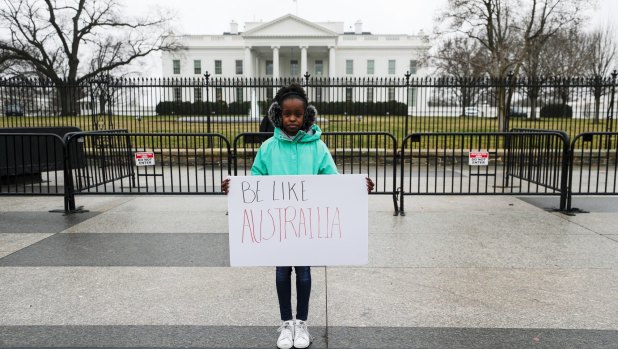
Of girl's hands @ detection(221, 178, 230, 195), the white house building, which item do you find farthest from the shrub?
the white house building

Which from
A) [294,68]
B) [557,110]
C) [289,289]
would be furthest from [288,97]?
[294,68]

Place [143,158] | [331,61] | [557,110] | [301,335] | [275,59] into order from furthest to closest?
1. [331,61]
2. [275,59]
3. [557,110]
4. [143,158]
5. [301,335]

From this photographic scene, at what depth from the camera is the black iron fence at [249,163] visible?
285 inches

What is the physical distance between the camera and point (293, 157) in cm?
320

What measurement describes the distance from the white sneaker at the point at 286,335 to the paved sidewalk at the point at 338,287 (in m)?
0.10

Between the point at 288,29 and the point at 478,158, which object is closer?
the point at 478,158

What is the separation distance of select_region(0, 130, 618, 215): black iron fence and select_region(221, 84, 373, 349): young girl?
8.43 feet

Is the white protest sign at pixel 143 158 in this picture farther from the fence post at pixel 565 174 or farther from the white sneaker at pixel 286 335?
the fence post at pixel 565 174

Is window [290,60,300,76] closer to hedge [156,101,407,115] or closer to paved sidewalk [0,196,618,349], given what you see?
hedge [156,101,407,115]

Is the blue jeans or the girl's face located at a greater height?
the girl's face

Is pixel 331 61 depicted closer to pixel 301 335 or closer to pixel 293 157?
pixel 293 157

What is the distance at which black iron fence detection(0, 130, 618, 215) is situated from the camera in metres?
7.24

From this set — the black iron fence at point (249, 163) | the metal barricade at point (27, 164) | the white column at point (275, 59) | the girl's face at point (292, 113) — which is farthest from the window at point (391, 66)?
the girl's face at point (292, 113)

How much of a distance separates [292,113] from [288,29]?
229 feet
